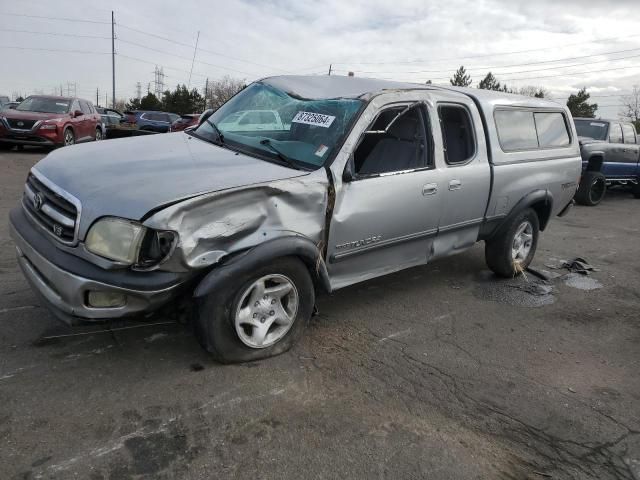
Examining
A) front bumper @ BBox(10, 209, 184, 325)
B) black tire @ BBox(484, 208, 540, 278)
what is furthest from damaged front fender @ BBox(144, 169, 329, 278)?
black tire @ BBox(484, 208, 540, 278)

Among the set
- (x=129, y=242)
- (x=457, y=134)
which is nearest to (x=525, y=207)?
(x=457, y=134)

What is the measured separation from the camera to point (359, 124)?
3594mm

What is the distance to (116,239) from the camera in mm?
2709

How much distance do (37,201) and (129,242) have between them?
0.94 metres

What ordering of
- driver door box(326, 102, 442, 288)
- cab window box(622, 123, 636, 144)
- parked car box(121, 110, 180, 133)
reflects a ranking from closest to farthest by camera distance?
1. driver door box(326, 102, 442, 288)
2. cab window box(622, 123, 636, 144)
3. parked car box(121, 110, 180, 133)

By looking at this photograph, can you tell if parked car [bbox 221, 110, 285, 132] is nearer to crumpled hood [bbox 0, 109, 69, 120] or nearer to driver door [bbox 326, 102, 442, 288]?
driver door [bbox 326, 102, 442, 288]

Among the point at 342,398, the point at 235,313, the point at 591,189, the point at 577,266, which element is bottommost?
the point at 342,398

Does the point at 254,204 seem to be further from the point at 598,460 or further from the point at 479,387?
the point at 598,460

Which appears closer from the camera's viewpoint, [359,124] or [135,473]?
[135,473]

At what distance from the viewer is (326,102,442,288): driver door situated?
353 cm

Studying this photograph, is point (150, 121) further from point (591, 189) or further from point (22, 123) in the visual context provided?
point (591, 189)

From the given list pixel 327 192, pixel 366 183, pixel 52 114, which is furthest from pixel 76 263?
pixel 52 114

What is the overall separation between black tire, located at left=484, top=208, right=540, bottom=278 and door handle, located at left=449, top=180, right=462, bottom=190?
3.52 ft

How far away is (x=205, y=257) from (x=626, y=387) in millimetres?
2883
